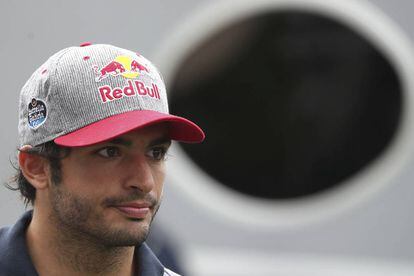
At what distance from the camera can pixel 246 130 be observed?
7.40 metres

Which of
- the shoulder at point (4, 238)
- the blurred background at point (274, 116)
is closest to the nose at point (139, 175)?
the shoulder at point (4, 238)

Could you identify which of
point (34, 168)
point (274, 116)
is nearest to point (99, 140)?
point (34, 168)

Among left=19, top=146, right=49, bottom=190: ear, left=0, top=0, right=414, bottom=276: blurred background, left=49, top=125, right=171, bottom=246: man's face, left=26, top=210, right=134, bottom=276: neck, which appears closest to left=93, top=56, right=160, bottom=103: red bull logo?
left=49, top=125, right=171, bottom=246: man's face

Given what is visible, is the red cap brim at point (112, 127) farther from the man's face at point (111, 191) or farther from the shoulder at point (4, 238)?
the shoulder at point (4, 238)

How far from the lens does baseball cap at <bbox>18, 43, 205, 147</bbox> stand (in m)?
2.31

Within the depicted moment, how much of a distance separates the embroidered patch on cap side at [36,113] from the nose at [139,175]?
0.83ft

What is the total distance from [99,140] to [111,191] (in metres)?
0.14

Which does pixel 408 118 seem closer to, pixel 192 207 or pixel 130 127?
pixel 192 207

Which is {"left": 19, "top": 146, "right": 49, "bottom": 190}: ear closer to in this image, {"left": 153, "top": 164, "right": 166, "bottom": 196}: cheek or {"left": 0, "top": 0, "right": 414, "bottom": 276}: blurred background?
{"left": 153, "top": 164, "right": 166, "bottom": 196}: cheek

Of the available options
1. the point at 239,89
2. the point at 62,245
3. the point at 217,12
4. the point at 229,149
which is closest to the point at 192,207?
the point at 229,149

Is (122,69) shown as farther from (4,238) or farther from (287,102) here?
(287,102)

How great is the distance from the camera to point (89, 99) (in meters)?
2.32

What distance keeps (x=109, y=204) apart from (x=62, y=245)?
203 millimetres

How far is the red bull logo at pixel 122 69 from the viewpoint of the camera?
2.36 metres
